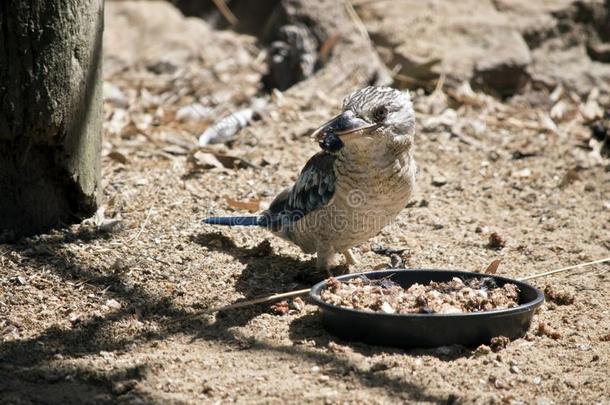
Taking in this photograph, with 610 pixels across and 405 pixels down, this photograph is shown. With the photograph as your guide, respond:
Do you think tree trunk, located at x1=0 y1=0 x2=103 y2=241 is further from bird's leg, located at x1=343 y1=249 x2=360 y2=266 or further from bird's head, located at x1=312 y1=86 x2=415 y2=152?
bird's leg, located at x1=343 y1=249 x2=360 y2=266

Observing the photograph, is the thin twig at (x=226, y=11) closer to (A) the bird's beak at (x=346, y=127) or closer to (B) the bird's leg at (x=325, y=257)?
(B) the bird's leg at (x=325, y=257)

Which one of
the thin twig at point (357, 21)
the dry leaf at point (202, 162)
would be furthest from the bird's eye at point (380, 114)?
the thin twig at point (357, 21)

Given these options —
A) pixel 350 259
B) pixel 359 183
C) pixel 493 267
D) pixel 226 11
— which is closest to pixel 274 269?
pixel 350 259

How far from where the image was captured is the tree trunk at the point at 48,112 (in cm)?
418

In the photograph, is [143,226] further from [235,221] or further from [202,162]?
[202,162]

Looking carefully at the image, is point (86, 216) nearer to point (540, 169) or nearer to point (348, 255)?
point (348, 255)

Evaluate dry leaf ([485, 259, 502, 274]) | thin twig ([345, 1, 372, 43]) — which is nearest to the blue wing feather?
dry leaf ([485, 259, 502, 274])

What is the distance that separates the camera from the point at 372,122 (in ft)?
14.0

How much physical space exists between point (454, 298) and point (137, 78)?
17.8 feet

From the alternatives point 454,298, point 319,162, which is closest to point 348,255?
point 319,162

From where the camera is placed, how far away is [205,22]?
1009cm

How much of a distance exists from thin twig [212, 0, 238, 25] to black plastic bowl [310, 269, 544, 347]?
6716 millimetres

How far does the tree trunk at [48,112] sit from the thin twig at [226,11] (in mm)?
5442

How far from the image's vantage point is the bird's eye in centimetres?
423
